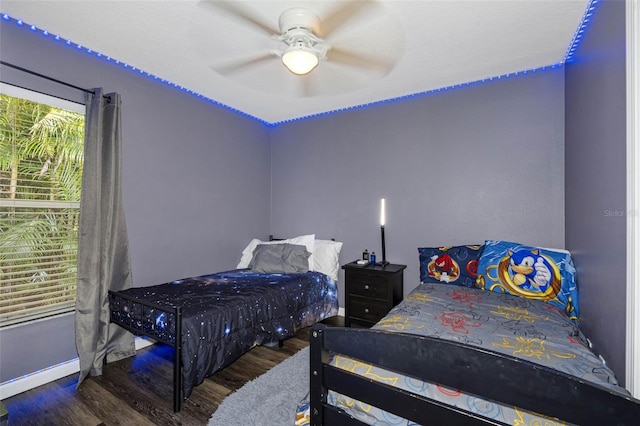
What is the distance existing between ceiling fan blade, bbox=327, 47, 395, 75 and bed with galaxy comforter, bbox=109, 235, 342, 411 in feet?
6.62

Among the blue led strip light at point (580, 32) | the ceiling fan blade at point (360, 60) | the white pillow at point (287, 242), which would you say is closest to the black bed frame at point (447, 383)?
the ceiling fan blade at point (360, 60)

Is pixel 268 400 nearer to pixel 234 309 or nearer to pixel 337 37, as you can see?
pixel 234 309

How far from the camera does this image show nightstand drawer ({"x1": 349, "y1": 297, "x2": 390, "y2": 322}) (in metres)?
3.15

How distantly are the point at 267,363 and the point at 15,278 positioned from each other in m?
2.00

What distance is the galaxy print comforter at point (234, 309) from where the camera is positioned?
2.06m

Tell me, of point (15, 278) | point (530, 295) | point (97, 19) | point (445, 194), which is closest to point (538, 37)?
point (445, 194)

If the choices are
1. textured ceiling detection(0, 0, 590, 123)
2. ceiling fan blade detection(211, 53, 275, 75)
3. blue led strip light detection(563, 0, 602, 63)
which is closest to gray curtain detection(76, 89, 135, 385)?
textured ceiling detection(0, 0, 590, 123)

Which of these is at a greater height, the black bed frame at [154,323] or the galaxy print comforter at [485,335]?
the galaxy print comforter at [485,335]

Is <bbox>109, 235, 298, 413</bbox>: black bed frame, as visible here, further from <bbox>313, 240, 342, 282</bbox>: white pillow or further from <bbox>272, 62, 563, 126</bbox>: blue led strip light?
<bbox>272, 62, 563, 126</bbox>: blue led strip light

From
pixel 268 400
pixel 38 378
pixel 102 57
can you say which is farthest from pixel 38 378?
pixel 102 57

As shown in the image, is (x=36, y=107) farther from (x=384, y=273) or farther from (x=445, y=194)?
(x=445, y=194)

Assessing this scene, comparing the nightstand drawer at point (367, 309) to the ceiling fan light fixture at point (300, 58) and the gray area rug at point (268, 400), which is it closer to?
the gray area rug at point (268, 400)

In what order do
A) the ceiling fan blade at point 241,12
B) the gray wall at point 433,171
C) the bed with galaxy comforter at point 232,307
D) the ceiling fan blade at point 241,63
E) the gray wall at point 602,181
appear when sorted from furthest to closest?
the gray wall at point 433,171
the ceiling fan blade at point 241,63
the bed with galaxy comforter at point 232,307
the ceiling fan blade at point 241,12
the gray wall at point 602,181

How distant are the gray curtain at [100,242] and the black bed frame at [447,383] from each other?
2.21 meters
